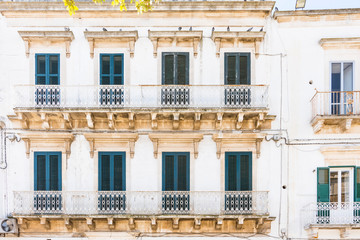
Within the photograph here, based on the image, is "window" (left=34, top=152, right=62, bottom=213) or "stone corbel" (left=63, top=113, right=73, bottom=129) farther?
"window" (left=34, top=152, right=62, bottom=213)

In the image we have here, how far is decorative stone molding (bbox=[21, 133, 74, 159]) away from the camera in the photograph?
11719mm

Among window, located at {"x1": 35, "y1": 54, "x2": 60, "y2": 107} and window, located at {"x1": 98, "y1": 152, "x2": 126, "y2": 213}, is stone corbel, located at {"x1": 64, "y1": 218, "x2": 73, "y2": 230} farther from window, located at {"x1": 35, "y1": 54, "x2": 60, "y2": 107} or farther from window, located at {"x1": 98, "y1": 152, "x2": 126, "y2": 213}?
window, located at {"x1": 35, "y1": 54, "x2": 60, "y2": 107}

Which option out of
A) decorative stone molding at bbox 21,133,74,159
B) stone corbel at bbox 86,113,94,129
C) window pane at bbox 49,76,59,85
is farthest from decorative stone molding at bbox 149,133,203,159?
window pane at bbox 49,76,59,85

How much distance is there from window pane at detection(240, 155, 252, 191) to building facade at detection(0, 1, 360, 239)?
0.12 feet

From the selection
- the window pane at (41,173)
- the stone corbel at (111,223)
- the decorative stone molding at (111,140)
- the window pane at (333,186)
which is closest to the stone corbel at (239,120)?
the decorative stone molding at (111,140)

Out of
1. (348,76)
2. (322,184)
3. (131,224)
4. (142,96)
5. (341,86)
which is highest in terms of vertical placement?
(348,76)

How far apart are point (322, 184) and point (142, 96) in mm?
7041

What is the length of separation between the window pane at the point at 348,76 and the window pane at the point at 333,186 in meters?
3.15

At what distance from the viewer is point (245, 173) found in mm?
11953

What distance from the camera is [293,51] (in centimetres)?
1217

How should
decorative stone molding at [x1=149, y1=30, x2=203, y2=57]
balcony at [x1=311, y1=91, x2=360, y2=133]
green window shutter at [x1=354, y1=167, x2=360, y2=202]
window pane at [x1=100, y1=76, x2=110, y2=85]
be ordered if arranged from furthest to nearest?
1. window pane at [x1=100, y1=76, x2=110, y2=85]
2. green window shutter at [x1=354, y1=167, x2=360, y2=202]
3. decorative stone molding at [x1=149, y1=30, x2=203, y2=57]
4. balcony at [x1=311, y1=91, x2=360, y2=133]

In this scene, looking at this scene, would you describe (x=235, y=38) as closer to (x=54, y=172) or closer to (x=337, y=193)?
(x=337, y=193)

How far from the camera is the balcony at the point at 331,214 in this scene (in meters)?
11.5

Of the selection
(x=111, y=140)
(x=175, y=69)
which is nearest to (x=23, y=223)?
(x=111, y=140)
